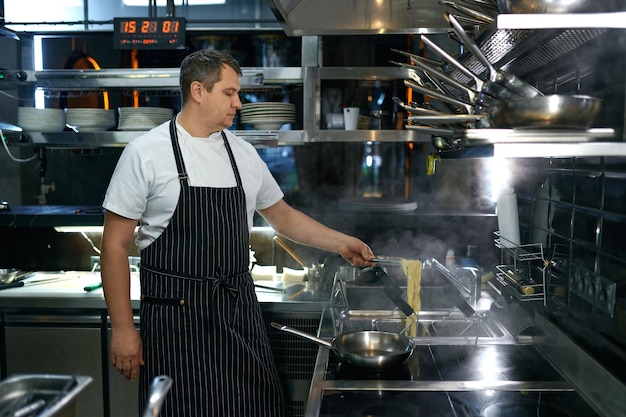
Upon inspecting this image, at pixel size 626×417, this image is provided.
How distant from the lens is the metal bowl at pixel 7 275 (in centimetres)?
346

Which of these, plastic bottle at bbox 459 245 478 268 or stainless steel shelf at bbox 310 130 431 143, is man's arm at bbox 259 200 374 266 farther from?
plastic bottle at bbox 459 245 478 268

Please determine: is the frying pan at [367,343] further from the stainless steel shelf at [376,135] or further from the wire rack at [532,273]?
the stainless steel shelf at [376,135]

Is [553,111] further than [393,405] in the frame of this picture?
No

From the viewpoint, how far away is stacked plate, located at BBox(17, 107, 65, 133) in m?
3.41

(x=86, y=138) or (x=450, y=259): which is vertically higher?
(x=86, y=138)

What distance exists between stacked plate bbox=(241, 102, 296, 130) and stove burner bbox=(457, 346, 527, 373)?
171cm

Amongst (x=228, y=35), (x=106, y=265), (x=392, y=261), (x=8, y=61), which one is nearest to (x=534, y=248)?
(x=392, y=261)

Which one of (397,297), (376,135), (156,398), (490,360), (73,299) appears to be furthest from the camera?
(376,135)

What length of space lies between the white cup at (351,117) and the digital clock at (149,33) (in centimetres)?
95

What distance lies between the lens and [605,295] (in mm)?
1748

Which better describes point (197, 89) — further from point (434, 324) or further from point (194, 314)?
point (434, 324)

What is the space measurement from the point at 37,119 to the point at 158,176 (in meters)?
1.59

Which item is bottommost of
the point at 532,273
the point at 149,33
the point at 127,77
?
the point at 532,273

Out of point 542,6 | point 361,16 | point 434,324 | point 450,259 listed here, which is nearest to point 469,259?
point 450,259
